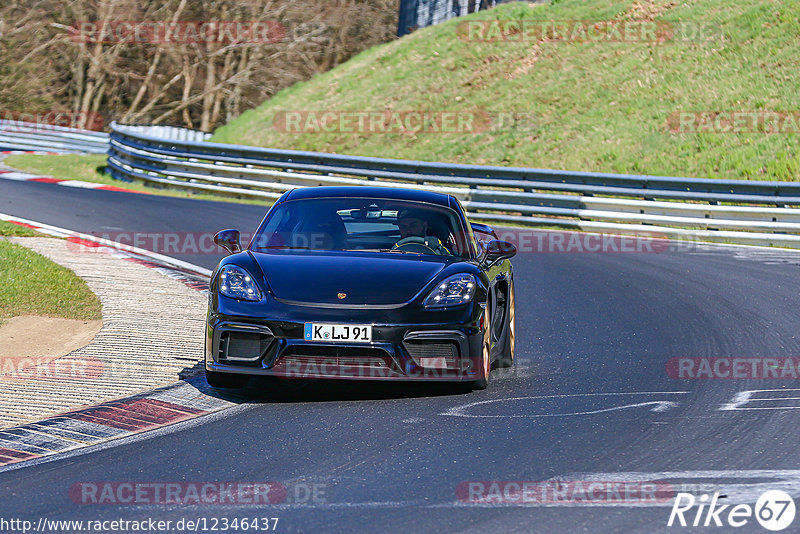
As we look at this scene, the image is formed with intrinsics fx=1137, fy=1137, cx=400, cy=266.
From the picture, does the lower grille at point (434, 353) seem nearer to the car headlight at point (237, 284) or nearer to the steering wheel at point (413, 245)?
the car headlight at point (237, 284)

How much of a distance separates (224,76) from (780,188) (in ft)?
110

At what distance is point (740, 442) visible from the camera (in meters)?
5.80

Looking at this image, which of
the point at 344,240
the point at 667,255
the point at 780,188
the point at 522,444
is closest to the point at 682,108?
the point at 780,188

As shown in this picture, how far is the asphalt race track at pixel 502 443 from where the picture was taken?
4.59m

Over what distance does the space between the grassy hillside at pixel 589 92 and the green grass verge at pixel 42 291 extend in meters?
15.6

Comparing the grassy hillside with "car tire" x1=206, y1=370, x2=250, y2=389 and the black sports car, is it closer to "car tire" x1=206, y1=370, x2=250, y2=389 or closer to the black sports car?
the black sports car

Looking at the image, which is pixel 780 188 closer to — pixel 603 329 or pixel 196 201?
pixel 603 329

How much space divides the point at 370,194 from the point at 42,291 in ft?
12.4

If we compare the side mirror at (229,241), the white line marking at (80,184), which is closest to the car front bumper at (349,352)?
the side mirror at (229,241)

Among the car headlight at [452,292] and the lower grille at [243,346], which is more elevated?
the car headlight at [452,292]

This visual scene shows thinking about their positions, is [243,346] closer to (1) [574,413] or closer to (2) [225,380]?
(2) [225,380]

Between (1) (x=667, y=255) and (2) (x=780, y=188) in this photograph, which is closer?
(1) (x=667, y=255)

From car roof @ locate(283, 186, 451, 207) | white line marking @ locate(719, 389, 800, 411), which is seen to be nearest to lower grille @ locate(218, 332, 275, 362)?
car roof @ locate(283, 186, 451, 207)

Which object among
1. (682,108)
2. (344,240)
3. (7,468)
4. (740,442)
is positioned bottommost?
(7,468)
